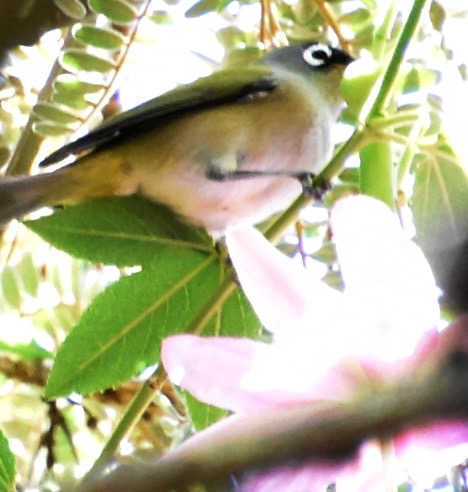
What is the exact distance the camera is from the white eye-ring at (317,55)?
0.91 meters

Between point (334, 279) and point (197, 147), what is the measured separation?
9.1 inches

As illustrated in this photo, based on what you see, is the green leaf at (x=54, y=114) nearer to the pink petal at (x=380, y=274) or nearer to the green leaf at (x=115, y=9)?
the green leaf at (x=115, y=9)

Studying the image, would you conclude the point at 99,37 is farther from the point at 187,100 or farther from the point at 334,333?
the point at 334,333

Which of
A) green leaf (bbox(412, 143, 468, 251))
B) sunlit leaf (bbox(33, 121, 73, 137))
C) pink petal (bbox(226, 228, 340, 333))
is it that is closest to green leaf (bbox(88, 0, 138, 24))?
sunlit leaf (bbox(33, 121, 73, 137))

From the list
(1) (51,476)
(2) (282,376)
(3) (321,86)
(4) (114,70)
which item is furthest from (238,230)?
(3) (321,86)

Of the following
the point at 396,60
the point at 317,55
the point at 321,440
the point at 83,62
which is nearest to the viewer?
the point at 321,440

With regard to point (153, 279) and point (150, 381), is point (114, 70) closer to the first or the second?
point (153, 279)

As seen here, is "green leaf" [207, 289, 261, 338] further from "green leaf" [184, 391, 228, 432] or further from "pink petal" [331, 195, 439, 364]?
"pink petal" [331, 195, 439, 364]

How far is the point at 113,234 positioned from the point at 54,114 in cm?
24

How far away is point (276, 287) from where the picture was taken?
27 centimetres

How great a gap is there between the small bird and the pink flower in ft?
1.34

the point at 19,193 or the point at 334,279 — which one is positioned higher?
the point at 19,193

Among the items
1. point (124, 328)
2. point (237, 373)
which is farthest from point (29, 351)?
point (237, 373)

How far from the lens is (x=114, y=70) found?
74 cm
